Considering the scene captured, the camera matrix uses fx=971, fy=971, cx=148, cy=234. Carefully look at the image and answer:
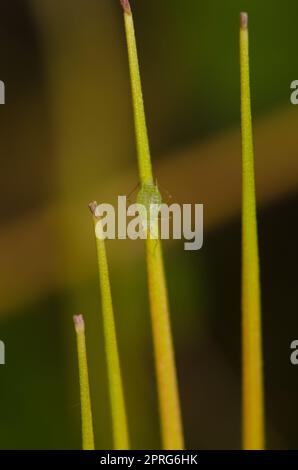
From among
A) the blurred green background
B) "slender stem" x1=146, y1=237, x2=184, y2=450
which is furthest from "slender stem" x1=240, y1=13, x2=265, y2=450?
Result: the blurred green background

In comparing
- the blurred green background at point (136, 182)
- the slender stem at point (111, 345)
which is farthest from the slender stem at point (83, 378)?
the blurred green background at point (136, 182)

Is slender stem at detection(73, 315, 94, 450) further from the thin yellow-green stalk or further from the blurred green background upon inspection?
the blurred green background

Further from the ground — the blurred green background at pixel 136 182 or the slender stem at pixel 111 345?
the blurred green background at pixel 136 182

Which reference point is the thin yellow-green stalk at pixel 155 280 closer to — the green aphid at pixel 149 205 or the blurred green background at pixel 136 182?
the green aphid at pixel 149 205

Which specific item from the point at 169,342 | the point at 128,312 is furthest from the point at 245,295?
the point at 128,312
